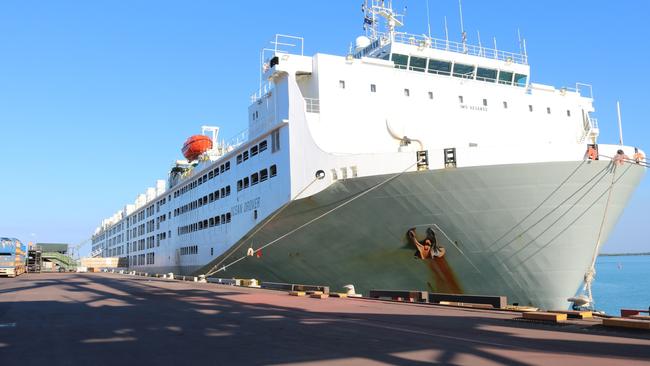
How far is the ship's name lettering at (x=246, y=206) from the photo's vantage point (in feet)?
76.9

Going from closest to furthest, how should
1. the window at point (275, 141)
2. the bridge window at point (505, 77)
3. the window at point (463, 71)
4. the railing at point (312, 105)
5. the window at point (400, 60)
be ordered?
1. the railing at point (312, 105)
2. the window at point (275, 141)
3. the window at point (400, 60)
4. the window at point (463, 71)
5. the bridge window at point (505, 77)

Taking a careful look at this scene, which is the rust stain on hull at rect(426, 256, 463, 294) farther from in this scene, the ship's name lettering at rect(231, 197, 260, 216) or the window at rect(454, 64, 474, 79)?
the window at rect(454, 64, 474, 79)

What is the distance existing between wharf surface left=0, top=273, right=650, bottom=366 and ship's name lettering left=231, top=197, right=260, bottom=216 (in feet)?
31.4

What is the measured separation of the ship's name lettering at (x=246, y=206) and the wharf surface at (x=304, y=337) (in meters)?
9.58

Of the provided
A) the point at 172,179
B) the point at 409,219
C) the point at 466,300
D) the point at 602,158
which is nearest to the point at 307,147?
the point at 409,219

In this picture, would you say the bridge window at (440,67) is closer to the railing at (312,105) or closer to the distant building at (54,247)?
the railing at (312,105)

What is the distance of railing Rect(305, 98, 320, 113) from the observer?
20.3 metres

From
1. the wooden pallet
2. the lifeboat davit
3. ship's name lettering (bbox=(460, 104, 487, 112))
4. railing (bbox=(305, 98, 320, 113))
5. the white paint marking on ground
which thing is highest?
the lifeboat davit

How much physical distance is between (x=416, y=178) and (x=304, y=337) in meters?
8.62

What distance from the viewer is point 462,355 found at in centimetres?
704

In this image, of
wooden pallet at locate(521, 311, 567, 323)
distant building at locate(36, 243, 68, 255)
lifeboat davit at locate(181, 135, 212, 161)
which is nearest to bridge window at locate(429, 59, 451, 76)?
wooden pallet at locate(521, 311, 567, 323)

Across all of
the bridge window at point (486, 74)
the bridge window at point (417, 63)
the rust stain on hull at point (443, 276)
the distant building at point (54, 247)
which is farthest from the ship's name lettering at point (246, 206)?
the distant building at point (54, 247)

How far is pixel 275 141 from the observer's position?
22.1 meters

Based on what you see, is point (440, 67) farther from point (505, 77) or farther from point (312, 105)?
point (312, 105)
